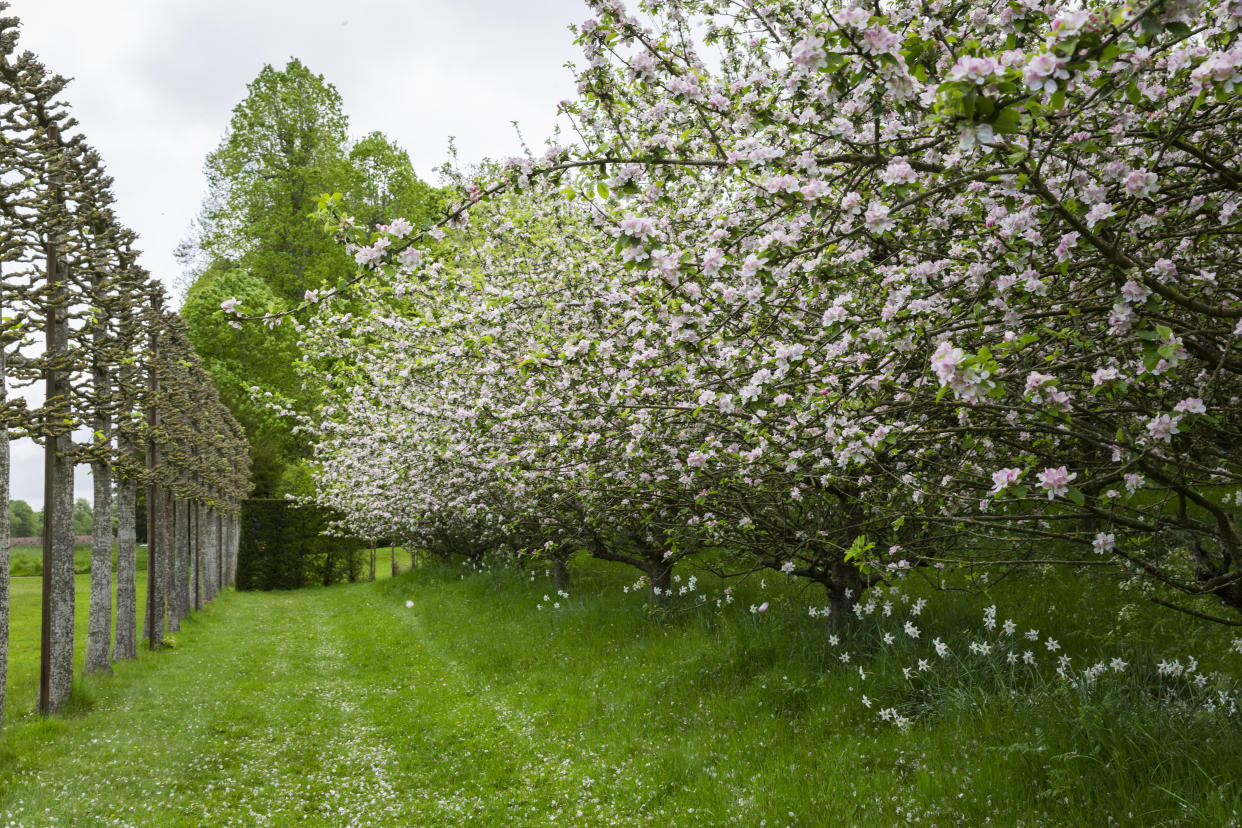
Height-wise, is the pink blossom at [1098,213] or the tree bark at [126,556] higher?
the pink blossom at [1098,213]

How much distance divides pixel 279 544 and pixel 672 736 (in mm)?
26818

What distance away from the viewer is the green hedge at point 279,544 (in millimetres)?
29969

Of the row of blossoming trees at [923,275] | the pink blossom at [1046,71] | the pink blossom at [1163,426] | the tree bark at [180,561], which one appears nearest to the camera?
the pink blossom at [1046,71]

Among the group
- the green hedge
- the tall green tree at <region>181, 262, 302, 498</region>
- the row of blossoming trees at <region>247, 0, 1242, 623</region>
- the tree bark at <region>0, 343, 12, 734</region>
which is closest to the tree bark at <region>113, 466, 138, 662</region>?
the tree bark at <region>0, 343, 12, 734</region>

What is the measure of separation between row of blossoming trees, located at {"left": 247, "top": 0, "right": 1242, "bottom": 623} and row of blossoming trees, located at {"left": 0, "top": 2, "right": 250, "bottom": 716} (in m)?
3.72

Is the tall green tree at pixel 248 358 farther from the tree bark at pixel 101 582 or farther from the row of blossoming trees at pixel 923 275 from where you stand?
the row of blossoming trees at pixel 923 275

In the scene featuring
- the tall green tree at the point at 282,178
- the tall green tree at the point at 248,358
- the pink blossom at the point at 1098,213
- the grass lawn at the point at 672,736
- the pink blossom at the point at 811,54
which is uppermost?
the tall green tree at the point at 282,178

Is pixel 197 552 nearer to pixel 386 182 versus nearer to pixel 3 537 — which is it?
pixel 3 537

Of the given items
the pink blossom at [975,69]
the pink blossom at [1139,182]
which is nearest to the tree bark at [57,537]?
the pink blossom at [975,69]

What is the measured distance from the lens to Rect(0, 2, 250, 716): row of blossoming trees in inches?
345

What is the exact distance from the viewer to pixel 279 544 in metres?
30.2

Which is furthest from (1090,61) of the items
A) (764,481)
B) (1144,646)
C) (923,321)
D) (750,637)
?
(750,637)

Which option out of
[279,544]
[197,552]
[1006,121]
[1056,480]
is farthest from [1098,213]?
[279,544]

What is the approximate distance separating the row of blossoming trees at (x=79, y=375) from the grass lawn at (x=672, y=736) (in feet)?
4.64
